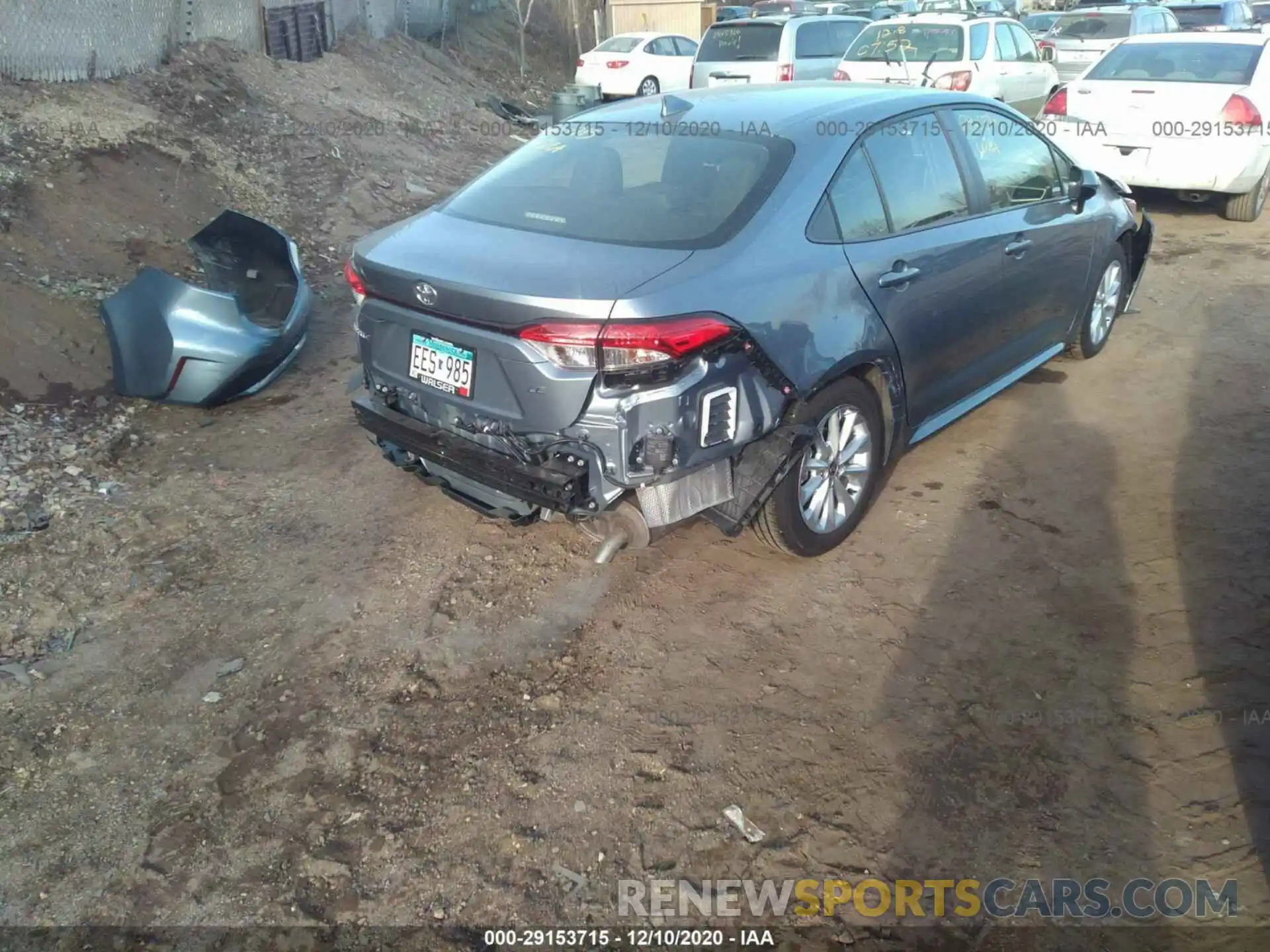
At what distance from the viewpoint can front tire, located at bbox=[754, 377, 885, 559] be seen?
3729 millimetres

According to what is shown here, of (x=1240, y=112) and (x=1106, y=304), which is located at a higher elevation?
(x=1240, y=112)

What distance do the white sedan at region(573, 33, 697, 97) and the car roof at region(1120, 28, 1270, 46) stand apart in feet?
34.4

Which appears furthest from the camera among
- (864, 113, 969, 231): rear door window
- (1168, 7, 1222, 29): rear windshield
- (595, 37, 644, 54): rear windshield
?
(595, 37, 644, 54): rear windshield

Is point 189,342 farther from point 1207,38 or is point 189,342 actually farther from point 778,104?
point 1207,38

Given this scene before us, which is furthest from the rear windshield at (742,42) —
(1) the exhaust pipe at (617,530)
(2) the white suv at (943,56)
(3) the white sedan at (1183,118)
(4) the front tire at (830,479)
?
(1) the exhaust pipe at (617,530)

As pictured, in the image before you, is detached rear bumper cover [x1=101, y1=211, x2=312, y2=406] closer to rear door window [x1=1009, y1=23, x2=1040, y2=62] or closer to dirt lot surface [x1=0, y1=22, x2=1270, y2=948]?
dirt lot surface [x1=0, y1=22, x2=1270, y2=948]

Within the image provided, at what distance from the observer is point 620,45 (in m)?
19.5

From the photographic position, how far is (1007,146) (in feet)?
16.0

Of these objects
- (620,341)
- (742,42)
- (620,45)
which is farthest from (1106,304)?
(620,45)

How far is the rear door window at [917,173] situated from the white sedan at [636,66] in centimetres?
1553

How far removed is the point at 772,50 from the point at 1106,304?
9.23 meters

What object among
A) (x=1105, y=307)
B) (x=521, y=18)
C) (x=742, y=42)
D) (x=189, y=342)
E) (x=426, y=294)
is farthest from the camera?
(x=521, y=18)

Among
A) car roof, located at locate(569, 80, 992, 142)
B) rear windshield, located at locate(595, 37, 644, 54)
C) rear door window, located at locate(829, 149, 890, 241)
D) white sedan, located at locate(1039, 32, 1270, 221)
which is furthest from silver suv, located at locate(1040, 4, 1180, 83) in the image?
rear door window, located at locate(829, 149, 890, 241)

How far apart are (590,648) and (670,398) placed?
1015mm
